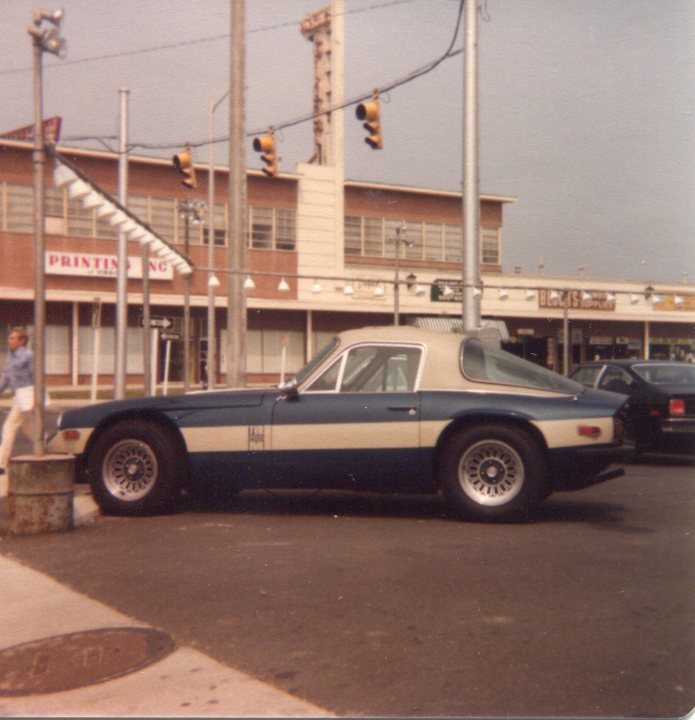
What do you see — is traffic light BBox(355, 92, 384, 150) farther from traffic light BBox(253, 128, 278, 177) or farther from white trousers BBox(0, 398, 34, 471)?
white trousers BBox(0, 398, 34, 471)

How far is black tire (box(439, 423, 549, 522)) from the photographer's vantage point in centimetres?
760

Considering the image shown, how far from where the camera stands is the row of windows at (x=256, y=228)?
36531 millimetres

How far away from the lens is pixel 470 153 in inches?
601

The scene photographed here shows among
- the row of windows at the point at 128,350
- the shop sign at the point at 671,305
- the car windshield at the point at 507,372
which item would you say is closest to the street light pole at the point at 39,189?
the car windshield at the point at 507,372

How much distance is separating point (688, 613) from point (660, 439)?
296 inches

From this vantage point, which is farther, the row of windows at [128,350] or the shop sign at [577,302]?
the shop sign at [577,302]

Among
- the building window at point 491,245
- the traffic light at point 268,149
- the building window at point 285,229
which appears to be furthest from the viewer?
the building window at point 491,245

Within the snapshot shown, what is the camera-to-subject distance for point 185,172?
55.6 ft

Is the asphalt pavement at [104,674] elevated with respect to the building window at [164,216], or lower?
lower

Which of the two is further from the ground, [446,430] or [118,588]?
[446,430]

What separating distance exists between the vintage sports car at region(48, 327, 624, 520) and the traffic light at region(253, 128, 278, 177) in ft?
27.3

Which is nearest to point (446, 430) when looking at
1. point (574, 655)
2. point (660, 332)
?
point (574, 655)

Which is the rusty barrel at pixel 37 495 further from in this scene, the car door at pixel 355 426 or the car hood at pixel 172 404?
the car door at pixel 355 426

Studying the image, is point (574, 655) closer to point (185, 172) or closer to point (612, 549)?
point (612, 549)
